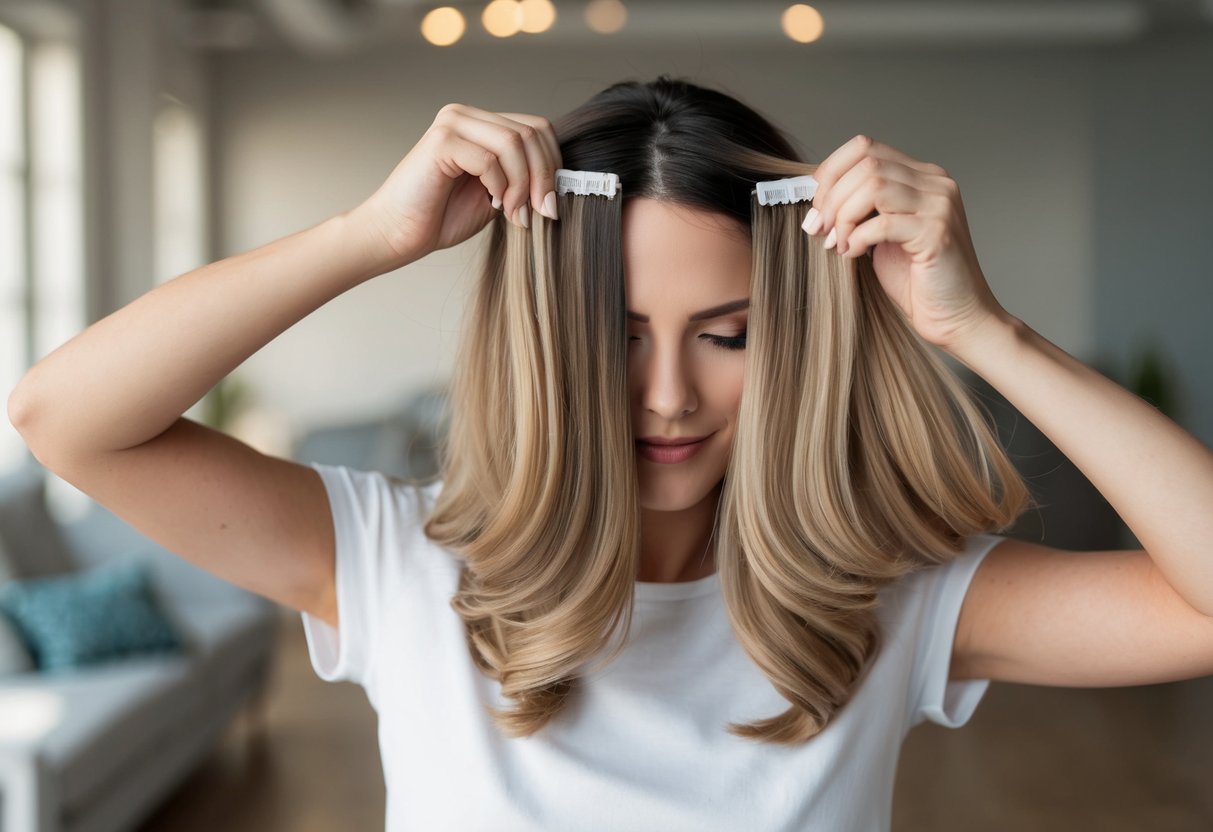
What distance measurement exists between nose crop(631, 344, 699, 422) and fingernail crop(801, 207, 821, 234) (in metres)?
0.16

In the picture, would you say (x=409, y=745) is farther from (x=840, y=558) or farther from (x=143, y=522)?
A: (x=840, y=558)

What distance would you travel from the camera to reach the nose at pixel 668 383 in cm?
112

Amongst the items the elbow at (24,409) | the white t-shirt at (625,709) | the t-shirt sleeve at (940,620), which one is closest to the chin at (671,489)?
the white t-shirt at (625,709)

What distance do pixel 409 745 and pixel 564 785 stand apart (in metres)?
0.17

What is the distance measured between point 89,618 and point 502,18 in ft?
12.9

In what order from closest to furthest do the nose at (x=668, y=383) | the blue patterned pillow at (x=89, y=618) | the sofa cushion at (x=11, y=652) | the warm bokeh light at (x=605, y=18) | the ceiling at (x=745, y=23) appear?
the nose at (x=668, y=383) < the sofa cushion at (x=11, y=652) < the blue patterned pillow at (x=89, y=618) < the ceiling at (x=745, y=23) < the warm bokeh light at (x=605, y=18)

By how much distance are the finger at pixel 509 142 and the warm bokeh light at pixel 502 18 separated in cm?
539

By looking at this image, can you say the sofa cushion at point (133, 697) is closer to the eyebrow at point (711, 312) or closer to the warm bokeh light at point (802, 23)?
the eyebrow at point (711, 312)

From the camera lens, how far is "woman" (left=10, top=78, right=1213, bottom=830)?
1.04 meters

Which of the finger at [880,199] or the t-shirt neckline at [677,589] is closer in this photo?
the finger at [880,199]

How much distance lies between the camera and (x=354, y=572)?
4.00 feet

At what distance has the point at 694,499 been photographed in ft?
4.03

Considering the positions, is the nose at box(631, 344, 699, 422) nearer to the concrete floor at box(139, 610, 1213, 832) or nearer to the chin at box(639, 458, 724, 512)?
the chin at box(639, 458, 724, 512)

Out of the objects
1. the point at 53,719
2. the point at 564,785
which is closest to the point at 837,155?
the point at 564,785
